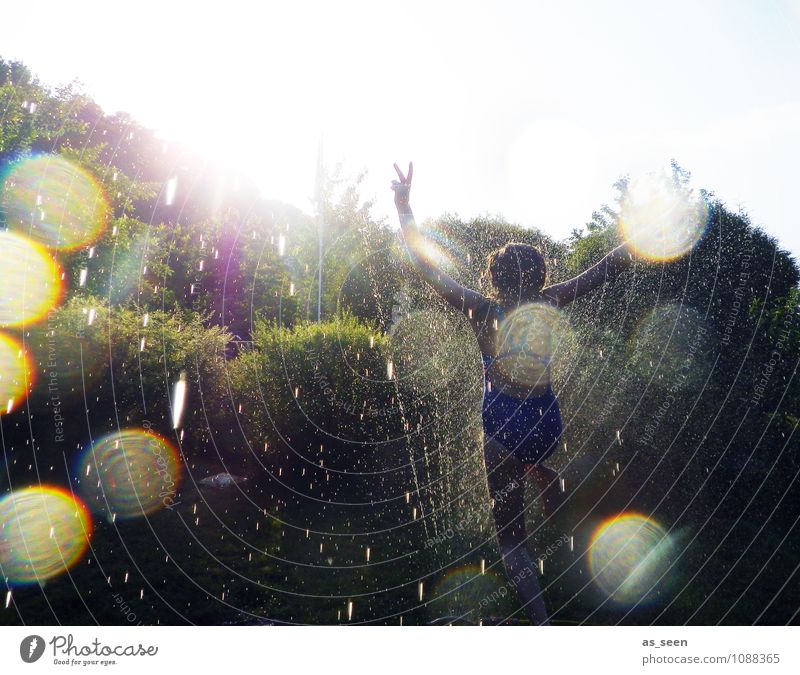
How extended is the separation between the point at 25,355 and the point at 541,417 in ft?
18.8

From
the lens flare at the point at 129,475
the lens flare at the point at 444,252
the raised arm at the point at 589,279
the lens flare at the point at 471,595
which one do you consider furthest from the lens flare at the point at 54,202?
the raised arm at the point at 589,279

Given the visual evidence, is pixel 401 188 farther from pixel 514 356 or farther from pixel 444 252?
pixel 444 252

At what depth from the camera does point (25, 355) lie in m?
6.15

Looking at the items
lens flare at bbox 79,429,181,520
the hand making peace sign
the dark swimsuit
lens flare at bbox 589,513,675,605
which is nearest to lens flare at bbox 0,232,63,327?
lens flare at bbox 79,429,181,520

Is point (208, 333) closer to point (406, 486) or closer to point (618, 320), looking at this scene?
point (406, 486)

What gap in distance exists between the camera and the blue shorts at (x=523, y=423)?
12.5 feet

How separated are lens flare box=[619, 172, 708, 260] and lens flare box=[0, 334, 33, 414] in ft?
22.1

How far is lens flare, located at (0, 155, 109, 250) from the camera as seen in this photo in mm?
8203

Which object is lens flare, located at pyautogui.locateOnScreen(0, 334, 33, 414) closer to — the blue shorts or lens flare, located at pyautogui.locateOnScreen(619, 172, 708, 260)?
the blue shorts

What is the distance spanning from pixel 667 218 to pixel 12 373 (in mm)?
7975

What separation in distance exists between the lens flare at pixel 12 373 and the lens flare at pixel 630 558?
6.45 meters

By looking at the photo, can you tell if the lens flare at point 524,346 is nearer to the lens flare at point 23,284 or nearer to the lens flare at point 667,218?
the lens flare at point 667,218

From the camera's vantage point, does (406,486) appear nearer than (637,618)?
No

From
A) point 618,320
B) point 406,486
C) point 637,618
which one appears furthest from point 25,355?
point 618,320
